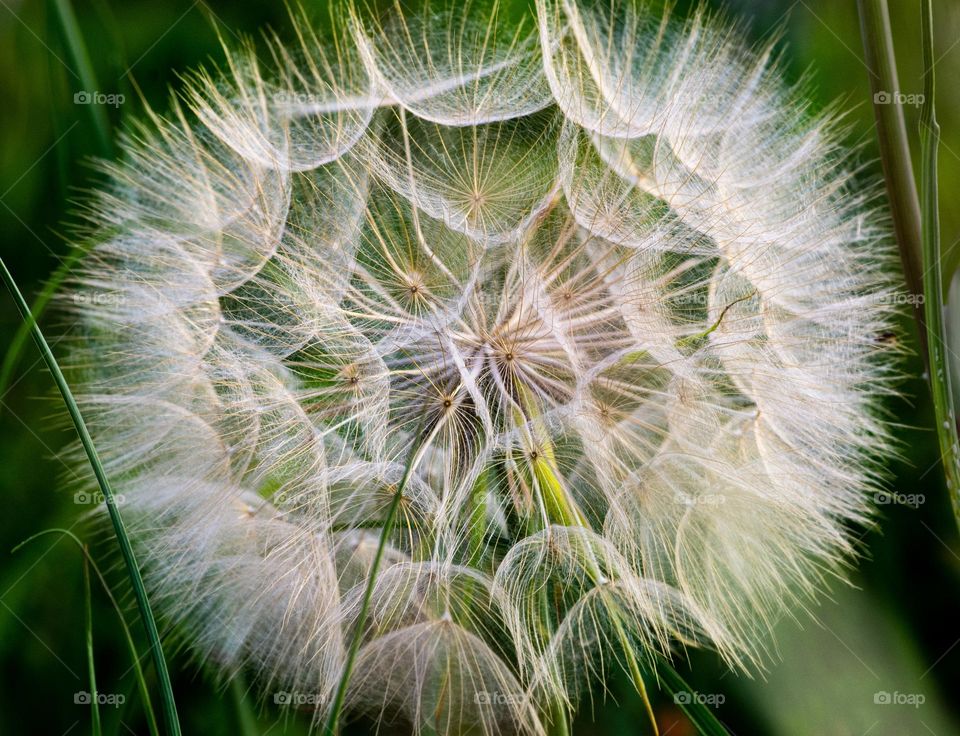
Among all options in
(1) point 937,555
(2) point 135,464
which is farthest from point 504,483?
(1) point 937,555

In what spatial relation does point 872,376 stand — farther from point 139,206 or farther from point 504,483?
point 139,206

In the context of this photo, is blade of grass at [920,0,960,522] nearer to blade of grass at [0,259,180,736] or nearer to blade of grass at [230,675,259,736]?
blade of grass at [0,259,180,736]

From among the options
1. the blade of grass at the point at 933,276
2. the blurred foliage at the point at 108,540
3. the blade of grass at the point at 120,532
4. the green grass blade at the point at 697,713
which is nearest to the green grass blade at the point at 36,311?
the blurred foliage at the point at 108,540

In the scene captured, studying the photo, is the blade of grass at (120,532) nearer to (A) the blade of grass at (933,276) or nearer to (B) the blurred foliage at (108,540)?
(B) the blurred foliage at (108,540)

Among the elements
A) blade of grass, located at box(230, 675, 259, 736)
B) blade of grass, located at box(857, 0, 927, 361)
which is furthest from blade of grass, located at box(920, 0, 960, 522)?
blade of grass, located at box(230, 675, 259, 736)

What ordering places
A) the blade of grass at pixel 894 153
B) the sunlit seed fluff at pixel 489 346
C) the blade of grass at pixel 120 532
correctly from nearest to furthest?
the blade of grass at pixel 120 532 < the sunlit seed fluff at pixel 489 346 < the blade of grass at pixel 894 153

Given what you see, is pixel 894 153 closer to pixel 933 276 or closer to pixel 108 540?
pixel 933 276

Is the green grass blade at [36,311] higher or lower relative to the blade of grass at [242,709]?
higher
